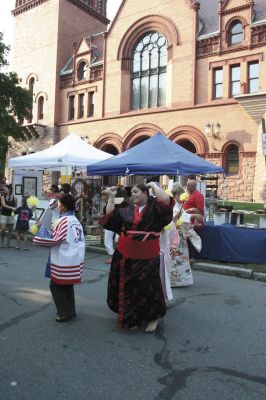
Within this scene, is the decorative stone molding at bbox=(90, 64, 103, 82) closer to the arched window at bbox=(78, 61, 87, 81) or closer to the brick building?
the brick building

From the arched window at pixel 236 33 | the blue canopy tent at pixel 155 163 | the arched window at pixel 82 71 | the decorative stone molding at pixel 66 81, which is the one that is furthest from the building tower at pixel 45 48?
the blue canopy tent at pixel 155 163

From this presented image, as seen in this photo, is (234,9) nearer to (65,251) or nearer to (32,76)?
(32,76)

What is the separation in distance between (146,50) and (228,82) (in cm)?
764

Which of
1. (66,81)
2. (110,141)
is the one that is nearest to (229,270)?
(110,141)

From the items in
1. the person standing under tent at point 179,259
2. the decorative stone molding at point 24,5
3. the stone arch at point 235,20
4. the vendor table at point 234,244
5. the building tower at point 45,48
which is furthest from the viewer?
the decorative stone molding at point 24,5

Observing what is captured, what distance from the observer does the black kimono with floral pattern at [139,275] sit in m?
4.40

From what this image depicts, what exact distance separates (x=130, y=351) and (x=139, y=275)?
852 mm

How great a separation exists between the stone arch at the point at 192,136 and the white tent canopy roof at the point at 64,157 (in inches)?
431

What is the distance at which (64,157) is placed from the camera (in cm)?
1327

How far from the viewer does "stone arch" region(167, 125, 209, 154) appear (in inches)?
944

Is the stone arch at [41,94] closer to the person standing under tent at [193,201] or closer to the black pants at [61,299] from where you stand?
the person standing under tent at [193,201]

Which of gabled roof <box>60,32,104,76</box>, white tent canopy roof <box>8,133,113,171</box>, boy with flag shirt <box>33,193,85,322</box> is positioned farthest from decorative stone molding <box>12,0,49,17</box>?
boy with flag shirt <box>33,193,85,322</box>

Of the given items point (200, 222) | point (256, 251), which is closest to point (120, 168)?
point (200, 222)

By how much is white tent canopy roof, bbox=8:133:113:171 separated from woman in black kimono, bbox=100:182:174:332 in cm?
909
